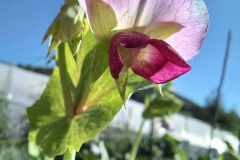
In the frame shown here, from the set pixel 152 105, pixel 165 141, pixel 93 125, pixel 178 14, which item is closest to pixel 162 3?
pixel 178 14

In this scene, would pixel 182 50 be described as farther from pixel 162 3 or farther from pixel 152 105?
pixel 152 105

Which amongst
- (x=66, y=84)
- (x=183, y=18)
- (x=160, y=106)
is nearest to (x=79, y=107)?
(x=66, y=84)

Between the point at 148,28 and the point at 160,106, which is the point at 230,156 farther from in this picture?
the point at 160,106

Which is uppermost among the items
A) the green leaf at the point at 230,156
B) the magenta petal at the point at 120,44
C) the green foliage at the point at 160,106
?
the magenta petal at the point at 120,44

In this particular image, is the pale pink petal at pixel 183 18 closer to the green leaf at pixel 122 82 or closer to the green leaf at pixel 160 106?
the green leaf at pixel 122 82

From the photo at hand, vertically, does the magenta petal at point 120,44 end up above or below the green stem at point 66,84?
above

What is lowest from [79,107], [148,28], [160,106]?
[160,106]

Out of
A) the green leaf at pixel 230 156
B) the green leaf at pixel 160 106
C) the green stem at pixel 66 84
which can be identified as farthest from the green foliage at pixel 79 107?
the green leaf at pixel 160 106
